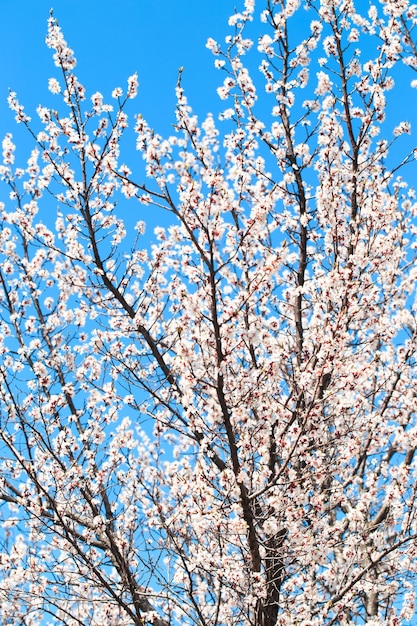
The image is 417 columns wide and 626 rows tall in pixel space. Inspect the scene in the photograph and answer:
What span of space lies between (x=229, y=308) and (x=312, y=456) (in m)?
1.93

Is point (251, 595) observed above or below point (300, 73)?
below

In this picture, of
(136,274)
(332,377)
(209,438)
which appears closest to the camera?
(209,438)

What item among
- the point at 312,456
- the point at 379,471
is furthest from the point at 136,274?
the point at 379,471

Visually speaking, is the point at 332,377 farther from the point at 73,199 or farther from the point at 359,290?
the point at 73,199

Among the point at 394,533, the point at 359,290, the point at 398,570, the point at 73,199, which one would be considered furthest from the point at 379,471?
the point at 73,199

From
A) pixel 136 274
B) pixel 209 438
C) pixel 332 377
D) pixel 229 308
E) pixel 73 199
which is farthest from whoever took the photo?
pixel 136 274

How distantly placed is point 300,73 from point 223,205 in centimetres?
336

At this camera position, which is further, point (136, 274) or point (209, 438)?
point (136, 274)

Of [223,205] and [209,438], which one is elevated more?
[223,205]

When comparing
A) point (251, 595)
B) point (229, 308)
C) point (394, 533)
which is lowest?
point (251, 595)

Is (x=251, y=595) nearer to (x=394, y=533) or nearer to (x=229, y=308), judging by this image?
(x=229, y=308)

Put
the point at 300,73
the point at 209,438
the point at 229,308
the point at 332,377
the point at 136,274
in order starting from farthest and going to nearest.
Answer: the point at 300,73 → the point at 136,274 → the point at 332,377 → the point at 209,438 → the point at 229,308

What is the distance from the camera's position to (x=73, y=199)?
19.4ft

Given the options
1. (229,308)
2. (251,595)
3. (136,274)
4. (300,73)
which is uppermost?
(300,73)
